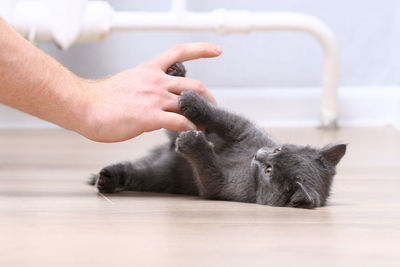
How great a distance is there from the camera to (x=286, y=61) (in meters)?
3.45

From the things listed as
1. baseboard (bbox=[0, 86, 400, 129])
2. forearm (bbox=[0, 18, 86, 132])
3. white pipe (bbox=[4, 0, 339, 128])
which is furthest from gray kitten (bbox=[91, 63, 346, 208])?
baseboard (bbox=[0, 86, 400, 129])

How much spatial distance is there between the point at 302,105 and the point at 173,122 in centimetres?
204

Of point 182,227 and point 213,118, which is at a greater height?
point 213,118

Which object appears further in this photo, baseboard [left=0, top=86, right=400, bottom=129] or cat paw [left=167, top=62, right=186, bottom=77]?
baseboard [left=0, top=86, right=400, bottom=129]

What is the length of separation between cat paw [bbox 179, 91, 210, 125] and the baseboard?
1814 mm

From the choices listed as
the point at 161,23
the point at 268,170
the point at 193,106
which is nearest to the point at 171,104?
the point at 193,106

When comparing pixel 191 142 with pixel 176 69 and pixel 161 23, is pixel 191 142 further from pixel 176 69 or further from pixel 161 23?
pixel 161 23

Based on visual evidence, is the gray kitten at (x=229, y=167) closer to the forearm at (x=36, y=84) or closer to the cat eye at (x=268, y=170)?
the cat eye at (x=268, y=170)

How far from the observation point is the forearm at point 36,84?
1.31m

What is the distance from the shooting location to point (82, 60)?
331cm

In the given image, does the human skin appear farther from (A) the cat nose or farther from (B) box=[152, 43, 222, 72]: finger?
(A) the cat nose

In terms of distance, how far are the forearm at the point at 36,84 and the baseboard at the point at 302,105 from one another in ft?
6.42

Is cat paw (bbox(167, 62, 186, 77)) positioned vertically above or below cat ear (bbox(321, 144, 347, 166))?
above

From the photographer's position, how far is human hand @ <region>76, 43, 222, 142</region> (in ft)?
4.60
